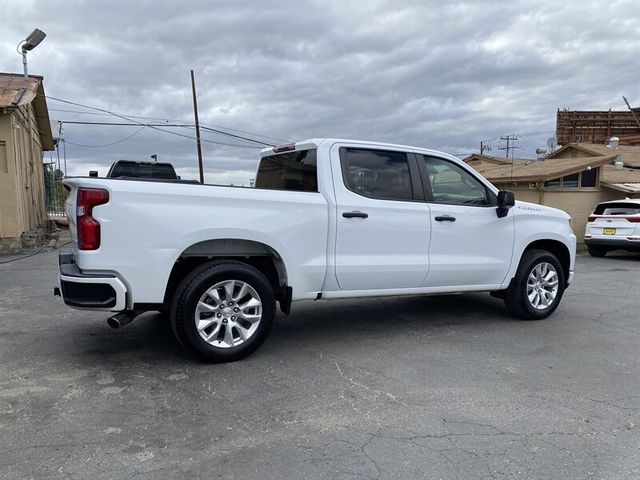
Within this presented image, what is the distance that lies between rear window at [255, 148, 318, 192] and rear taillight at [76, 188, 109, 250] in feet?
6.31

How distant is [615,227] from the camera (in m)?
13.9

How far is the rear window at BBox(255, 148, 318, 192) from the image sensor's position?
5.03m

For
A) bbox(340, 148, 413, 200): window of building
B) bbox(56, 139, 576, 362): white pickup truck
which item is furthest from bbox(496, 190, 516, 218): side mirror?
bbox(340, 148, 413, 200): window of building

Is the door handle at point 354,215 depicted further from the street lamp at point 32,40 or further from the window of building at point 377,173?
the street lamp at point 32,40

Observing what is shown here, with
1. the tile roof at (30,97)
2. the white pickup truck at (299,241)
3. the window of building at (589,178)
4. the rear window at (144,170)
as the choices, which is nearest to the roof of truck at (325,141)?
the white pickup truck at (299,241)

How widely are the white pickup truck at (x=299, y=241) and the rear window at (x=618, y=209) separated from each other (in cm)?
912

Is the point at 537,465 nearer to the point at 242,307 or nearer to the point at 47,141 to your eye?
the point at 242,307

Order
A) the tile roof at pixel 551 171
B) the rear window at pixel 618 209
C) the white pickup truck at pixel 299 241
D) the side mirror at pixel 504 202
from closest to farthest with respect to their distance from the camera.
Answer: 1. the white pickup truck at pixel 299 241
2. the side mirror at pixel 504 202
3. the rear window at pixel 618 209
4. the tile roof at pixel 551 171

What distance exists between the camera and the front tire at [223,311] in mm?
4188

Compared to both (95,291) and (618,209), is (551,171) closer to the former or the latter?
(618,209)

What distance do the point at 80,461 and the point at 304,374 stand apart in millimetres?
1853

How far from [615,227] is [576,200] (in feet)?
10.6

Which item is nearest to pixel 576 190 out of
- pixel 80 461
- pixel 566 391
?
pixel 566 391

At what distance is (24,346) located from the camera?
4.91m
